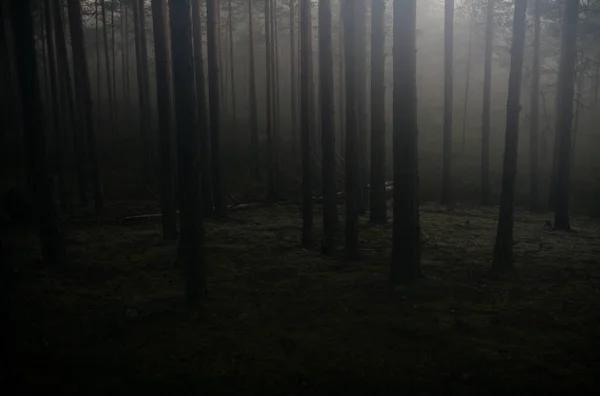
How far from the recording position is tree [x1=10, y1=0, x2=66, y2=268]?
11.0 m

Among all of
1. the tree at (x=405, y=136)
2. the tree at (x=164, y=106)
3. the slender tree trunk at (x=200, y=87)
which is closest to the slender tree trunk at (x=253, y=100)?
the slender tree trunk at (x=200, y=87)

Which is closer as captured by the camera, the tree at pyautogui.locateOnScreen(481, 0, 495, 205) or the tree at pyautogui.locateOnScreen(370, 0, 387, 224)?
the tree at pyautogui.locateOnScreen(370, 0, 387, 224)

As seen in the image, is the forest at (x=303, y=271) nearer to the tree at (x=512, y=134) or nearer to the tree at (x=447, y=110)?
the tree at (x=512, y=134)

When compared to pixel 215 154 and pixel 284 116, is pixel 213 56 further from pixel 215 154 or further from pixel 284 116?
pixel 284 116

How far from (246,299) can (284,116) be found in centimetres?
3850

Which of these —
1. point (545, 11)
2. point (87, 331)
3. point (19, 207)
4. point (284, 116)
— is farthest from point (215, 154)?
point (284, 116)

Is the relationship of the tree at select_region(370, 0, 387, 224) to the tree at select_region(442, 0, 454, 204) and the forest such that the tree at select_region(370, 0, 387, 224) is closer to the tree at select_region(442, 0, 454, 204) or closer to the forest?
the forest

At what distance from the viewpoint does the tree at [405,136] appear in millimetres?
9586

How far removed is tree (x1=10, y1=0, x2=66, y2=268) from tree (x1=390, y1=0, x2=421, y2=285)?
737 cm

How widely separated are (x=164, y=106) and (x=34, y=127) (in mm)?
3287

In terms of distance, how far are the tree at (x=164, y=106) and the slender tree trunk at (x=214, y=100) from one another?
2.79 m

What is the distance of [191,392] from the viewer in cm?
595

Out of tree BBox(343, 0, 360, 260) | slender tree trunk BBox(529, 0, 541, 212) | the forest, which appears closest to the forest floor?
the forest

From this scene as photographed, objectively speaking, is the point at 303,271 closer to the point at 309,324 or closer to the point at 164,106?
the point at 309,324
